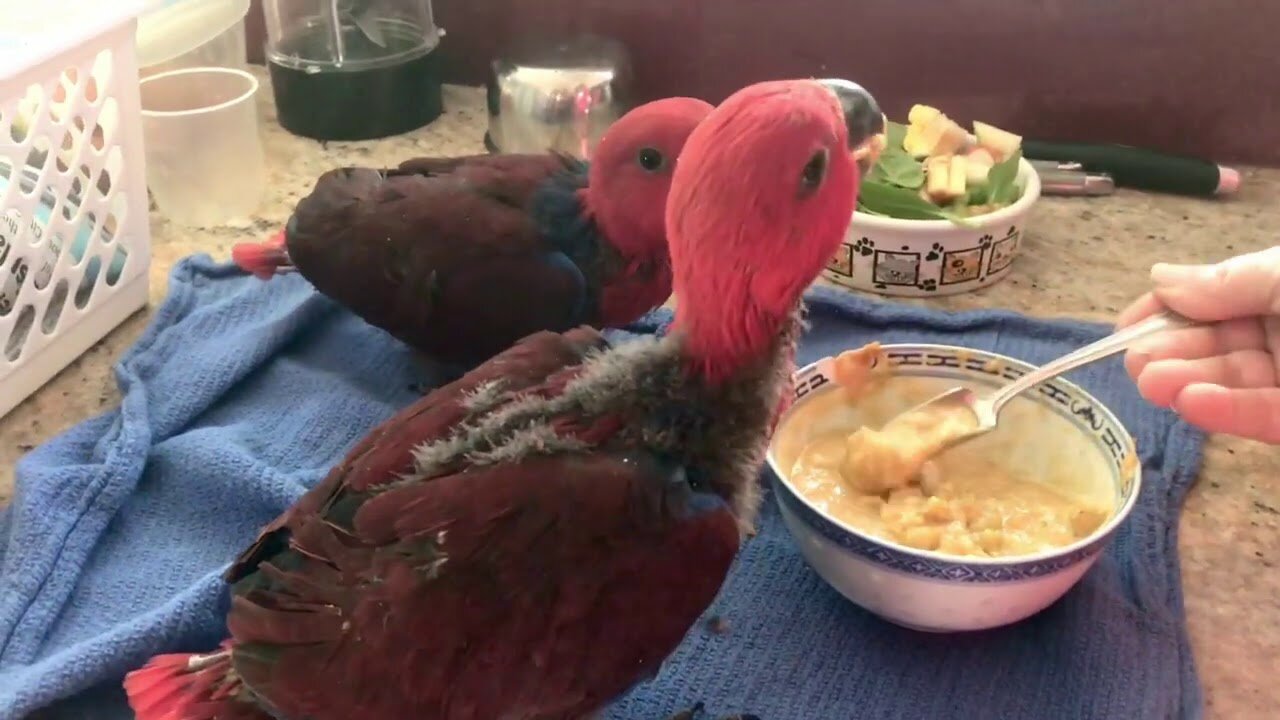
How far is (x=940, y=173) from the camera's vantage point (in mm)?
865

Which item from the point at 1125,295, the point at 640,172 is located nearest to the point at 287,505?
the point at 640,172

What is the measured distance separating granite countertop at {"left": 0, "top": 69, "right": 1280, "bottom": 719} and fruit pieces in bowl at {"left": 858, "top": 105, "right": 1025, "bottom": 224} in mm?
78

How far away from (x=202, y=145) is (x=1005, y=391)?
2.13ft

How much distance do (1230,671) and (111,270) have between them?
2.51 feet

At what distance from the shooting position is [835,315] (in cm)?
86

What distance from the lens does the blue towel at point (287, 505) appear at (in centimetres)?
58

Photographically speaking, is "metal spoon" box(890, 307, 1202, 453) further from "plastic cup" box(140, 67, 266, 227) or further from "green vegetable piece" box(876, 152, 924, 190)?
"plastic cup" box(140, 67, 266, 227)

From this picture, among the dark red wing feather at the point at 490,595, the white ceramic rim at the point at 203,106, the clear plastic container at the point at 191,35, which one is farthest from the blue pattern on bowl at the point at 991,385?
the clear plastic container at the point at 191,35

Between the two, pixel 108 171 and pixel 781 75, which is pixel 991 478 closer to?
pixel 781 75

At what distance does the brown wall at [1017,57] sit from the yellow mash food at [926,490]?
16.4 inches

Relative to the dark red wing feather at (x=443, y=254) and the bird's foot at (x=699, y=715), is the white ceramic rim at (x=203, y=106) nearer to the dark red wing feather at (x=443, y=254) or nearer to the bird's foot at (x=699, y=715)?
the dark red wing feather at (x=443, y=254)

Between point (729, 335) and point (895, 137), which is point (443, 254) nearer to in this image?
point (729, 335)

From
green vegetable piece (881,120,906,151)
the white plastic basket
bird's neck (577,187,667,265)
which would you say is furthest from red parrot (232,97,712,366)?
green vegetable piece (881,120,906,151)

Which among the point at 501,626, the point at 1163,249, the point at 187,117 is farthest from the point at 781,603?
the point at 187,117
